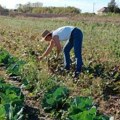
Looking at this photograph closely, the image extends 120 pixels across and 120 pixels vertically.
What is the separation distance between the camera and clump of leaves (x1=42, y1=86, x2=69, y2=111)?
6.75 m

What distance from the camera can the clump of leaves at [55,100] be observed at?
675 cm

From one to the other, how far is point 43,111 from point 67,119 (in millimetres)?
1264

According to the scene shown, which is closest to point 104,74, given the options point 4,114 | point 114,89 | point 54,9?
point 114,89

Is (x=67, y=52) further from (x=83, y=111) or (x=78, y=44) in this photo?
(x=83, y=111)

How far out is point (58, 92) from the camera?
682 cm

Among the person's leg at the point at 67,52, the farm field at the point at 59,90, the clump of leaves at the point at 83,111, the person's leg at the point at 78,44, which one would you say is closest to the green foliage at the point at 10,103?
the farm field at the point at 59,90

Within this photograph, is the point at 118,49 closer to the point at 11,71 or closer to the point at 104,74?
the point at 104,74

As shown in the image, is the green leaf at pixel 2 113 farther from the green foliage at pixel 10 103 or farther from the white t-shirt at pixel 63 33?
the white t-shirt at pixel 63 33

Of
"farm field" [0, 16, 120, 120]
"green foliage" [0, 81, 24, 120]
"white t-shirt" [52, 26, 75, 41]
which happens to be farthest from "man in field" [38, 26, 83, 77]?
"green foliage" [0, 81, 24, 120]

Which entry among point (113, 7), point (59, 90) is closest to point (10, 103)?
point (59, 90)

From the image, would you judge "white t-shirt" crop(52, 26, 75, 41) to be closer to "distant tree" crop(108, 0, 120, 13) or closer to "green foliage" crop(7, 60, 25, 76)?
"green foliage" crop(7, 60, 25, 76)

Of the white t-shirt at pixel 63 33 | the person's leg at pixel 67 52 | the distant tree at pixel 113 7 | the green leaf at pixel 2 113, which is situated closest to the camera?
the green leaf at pixel 2 113

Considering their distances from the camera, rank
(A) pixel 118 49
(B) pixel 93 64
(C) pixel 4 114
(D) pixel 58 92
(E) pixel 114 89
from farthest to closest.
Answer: (A) pixel 118 49 → (B) pixel 93 64 → (E) pixel 114 89 → (D) pixel 58 92 → (C) pixel 4 114

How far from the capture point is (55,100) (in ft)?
22.1
